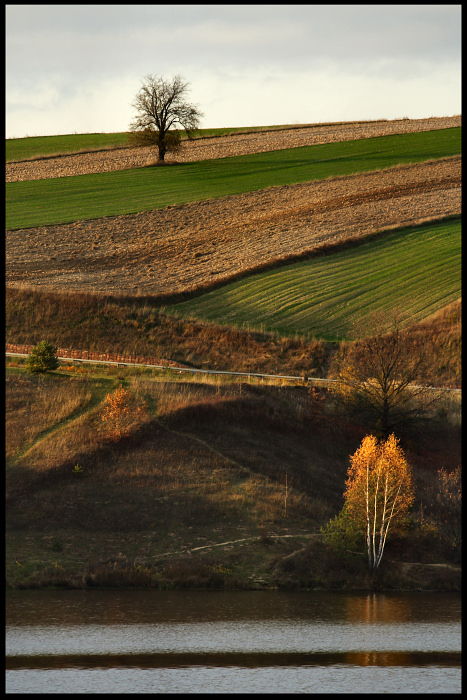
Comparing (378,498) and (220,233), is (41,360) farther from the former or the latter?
(220,233)

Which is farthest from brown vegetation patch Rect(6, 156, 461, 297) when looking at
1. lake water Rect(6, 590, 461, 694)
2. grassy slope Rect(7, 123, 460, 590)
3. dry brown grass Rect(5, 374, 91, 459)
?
lake water Rect(6, 590, 461, 694)

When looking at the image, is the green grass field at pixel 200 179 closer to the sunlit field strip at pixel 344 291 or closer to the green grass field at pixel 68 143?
the green grass field at pixel 68 143

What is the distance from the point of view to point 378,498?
116 feet

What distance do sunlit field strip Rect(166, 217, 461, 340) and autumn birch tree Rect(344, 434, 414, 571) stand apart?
2117 cm

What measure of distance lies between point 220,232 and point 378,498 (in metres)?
50.5

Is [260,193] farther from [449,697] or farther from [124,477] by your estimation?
[449,697]

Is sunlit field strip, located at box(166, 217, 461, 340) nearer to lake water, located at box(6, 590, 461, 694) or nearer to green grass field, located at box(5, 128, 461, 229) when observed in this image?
green grass field, located at box(5, 128, 461, 229)

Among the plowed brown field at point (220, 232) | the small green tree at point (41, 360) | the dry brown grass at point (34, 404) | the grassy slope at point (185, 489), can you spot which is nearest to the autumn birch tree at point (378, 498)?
the grassy slope at point (185, 489)

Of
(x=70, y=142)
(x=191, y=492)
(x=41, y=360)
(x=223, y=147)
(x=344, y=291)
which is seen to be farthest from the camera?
(x=70, y=142)

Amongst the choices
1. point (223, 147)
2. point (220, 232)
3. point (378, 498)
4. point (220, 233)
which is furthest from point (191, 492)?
point (223, 147)

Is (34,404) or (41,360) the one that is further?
(41,360)

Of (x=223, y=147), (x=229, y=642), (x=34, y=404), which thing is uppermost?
(x=223, y=147)

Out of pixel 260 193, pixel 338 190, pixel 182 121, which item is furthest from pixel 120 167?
pixel 338 190

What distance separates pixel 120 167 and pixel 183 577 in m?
85.7
